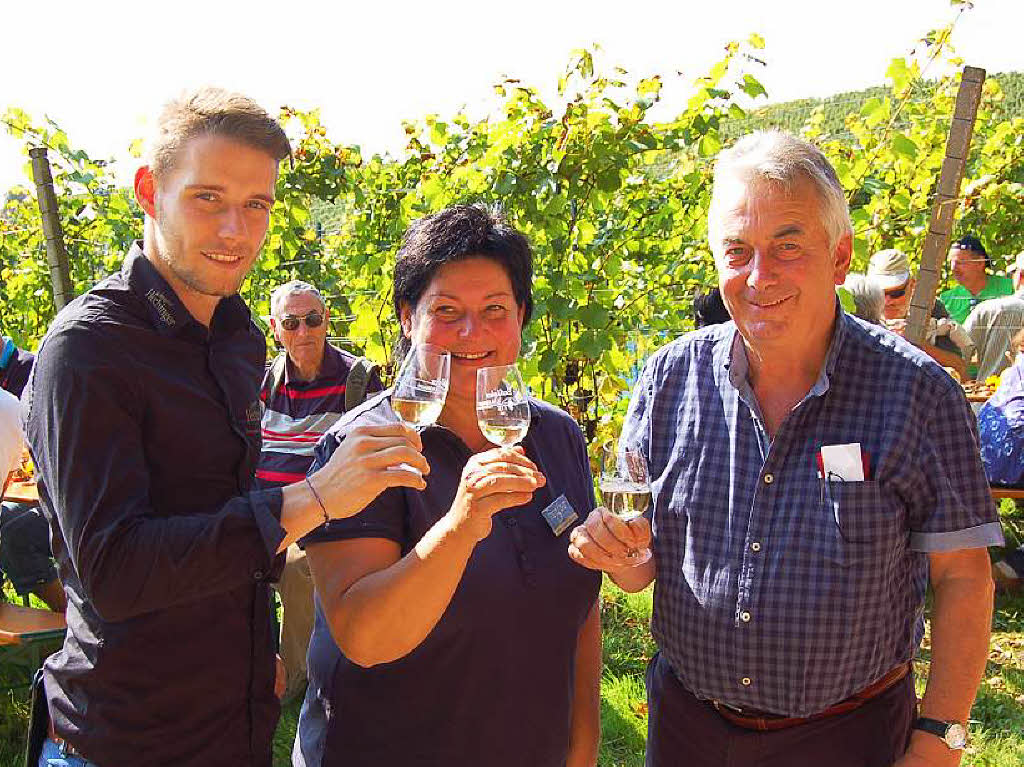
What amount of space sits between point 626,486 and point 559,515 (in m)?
0.18

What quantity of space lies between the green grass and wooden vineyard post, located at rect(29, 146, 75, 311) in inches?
115

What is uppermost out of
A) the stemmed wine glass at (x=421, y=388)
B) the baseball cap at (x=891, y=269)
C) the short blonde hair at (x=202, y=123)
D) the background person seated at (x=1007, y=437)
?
the short blonde hair at (x=202, y=123)

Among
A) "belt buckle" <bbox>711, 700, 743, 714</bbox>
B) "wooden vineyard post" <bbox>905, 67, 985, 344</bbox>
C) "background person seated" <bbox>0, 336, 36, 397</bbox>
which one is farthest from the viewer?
"background person seated" <bbox>0, 336, 36, 397</bbox>

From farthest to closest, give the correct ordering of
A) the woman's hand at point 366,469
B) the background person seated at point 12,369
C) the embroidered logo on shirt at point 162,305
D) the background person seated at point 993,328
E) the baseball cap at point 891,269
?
the background person seated at point 993,328 → the baseball cap at point 891,269 → the background person seated at point 12,369 → the embroidered logo on shirt at point 162,305 → the woman's hand at point 366,469

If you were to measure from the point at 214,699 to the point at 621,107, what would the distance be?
3.61m

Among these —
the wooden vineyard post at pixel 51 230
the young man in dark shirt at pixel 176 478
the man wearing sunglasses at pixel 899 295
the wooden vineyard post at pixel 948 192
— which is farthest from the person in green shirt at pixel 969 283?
the young man in dark shirt at pixel 176 478

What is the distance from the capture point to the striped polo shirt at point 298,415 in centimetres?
525

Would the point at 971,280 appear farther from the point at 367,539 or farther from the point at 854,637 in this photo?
the point at 367,539

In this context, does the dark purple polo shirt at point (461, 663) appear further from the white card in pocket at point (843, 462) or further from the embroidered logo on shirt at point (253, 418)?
the white card in pocket at point (843, 462)

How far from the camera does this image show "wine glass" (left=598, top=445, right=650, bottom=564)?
1975 millimetres

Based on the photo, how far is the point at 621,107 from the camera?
15.1 feet

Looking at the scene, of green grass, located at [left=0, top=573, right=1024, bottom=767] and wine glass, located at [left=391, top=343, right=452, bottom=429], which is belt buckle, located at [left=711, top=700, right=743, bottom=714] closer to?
wine glass, located at [left=391, top=343, right=452, bottom=429]

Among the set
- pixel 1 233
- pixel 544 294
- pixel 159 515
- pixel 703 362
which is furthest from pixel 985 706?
pixel 1 233

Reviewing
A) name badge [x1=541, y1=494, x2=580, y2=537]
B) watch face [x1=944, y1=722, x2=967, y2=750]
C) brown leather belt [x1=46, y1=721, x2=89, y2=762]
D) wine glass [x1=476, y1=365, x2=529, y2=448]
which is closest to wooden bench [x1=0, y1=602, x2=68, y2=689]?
brown leather belt [x1=46, y1=721, x2=89, y2=762]
